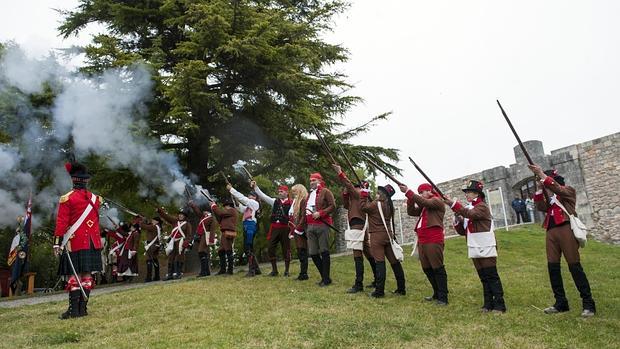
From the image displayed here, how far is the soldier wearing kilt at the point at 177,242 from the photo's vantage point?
13102 mm

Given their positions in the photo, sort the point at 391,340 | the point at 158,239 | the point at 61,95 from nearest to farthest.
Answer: the point at 391,340, the point at 61,95, the point at 158,239

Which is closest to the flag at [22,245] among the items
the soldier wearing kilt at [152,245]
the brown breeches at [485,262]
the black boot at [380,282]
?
the soldier wearing kilt at [152,245]

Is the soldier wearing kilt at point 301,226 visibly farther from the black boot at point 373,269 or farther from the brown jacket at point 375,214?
the brown jacket at point 375,214

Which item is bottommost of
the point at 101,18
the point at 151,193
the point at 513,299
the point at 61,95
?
the point at 513,299

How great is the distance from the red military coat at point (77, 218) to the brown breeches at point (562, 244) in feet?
21.8

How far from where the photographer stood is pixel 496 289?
6.93 m

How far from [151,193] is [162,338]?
9.46m

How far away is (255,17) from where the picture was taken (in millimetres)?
12938

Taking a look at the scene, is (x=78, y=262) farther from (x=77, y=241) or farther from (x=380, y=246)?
(x=380, y=246)

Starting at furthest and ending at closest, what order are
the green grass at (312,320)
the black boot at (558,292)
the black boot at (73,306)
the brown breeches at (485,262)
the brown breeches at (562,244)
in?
the black boot at (73,306) → the brown breeches at (485,262) → the black boot at (558,292) → the brown breeches at (562,244) → the green grass at (312,320)

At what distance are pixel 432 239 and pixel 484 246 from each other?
0.84m

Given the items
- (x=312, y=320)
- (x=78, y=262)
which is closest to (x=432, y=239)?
(x=312, y=320)

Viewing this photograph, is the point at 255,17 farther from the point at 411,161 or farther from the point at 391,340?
the point at 391,340

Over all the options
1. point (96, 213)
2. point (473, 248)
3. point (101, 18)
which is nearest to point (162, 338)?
point (96, 213)
